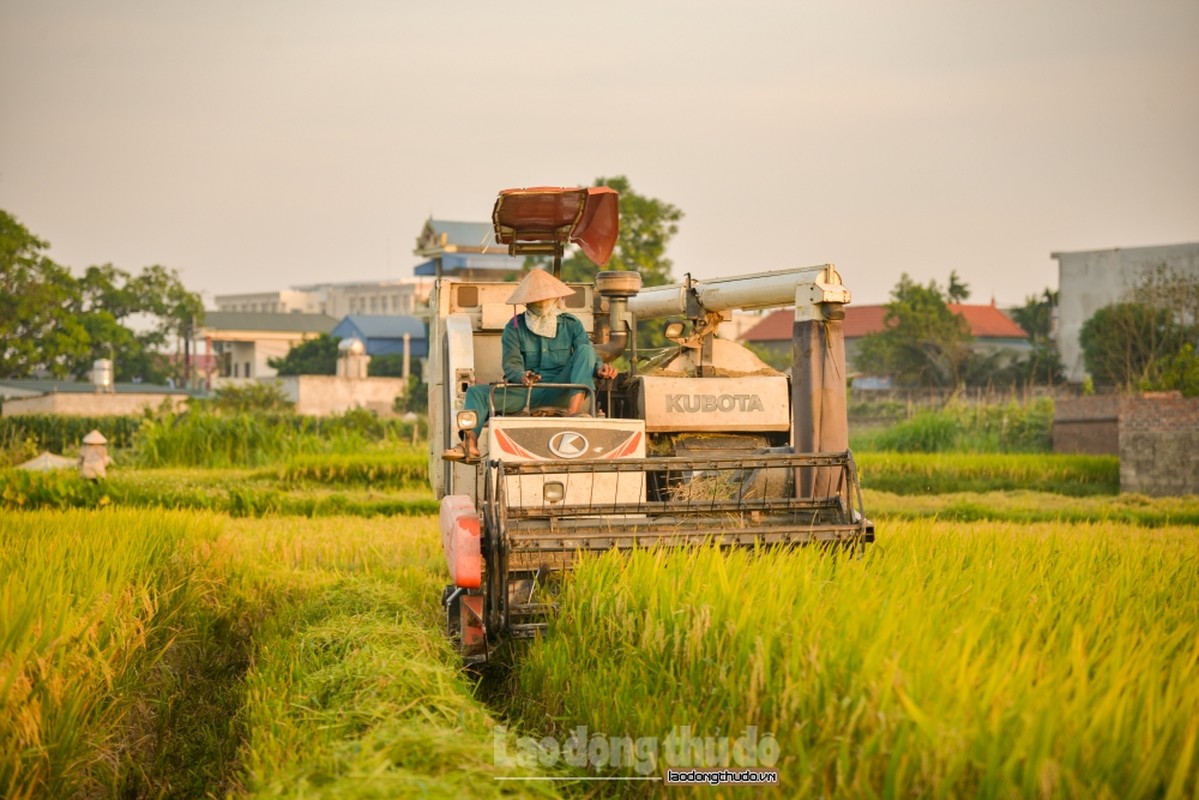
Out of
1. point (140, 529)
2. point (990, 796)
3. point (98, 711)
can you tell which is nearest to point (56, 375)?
point (140, 529)

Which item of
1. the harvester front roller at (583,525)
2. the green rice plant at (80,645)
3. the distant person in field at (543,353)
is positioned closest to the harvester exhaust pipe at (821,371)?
the harvester front roller at (583,525)

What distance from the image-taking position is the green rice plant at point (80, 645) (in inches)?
217

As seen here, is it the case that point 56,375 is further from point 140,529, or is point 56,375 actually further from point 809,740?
point 809,740

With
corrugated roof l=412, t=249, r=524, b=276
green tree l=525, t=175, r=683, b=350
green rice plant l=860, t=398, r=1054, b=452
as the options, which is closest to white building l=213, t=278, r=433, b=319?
corrugated roof l=412, t=249, r=524, b=276

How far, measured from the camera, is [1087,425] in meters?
28.5

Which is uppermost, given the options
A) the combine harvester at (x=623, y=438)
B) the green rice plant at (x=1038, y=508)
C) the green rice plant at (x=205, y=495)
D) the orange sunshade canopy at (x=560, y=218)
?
the orange sunshade canopy at (x=560, y=218)

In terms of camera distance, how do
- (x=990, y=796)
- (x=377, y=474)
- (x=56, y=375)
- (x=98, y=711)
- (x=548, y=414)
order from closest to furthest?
(x=990, y=796) → (x=98, y=711) → (x=548, y=414) → (x=377, y=474) → (x=56, y=375)

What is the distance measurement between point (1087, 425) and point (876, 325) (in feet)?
178

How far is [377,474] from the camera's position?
23.2m

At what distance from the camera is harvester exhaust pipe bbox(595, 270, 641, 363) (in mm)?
10812

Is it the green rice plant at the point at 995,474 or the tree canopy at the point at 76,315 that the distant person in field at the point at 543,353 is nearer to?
the green rice plant at the point at 995,474

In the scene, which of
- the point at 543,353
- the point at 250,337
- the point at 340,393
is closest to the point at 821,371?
the point at 543,353

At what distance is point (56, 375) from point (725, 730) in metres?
65.4

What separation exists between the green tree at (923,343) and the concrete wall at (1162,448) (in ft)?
106
